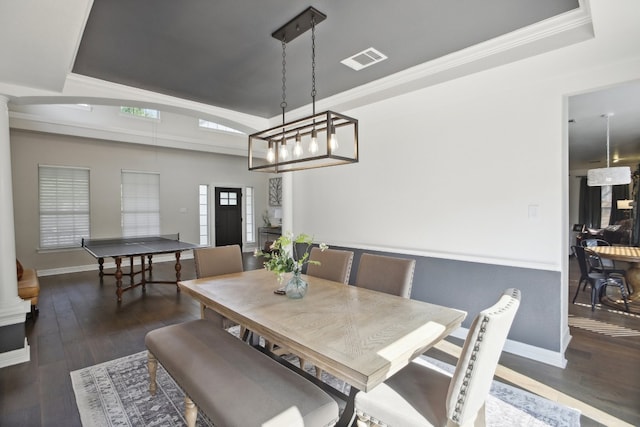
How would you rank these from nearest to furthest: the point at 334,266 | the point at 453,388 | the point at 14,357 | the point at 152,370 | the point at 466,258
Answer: the point at 453,388
the point at 152,370
the point at 14,357
the point at 334,266
the point at 466,258

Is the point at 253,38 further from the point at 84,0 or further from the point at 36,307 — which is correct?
the point at 36,307

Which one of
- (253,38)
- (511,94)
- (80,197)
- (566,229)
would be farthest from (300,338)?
(80,197)

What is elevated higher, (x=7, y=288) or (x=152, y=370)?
(x=7, y=288)

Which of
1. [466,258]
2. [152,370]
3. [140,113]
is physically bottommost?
[152,370]

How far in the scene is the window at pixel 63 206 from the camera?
6.05 metres

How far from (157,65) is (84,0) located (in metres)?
1.41

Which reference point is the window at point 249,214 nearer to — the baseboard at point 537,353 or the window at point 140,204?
the window at point 140,204

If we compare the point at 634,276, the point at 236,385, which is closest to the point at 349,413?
the point at 236,385

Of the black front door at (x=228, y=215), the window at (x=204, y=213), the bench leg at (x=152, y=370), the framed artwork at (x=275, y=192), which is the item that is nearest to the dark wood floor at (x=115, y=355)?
the bench leg at (x=152, y=370)

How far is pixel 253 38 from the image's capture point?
2473mm

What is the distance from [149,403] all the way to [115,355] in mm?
993

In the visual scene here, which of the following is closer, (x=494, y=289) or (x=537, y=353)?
(x=537, y=353)

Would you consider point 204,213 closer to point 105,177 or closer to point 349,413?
point 105,177

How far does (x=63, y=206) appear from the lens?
6.24 m
